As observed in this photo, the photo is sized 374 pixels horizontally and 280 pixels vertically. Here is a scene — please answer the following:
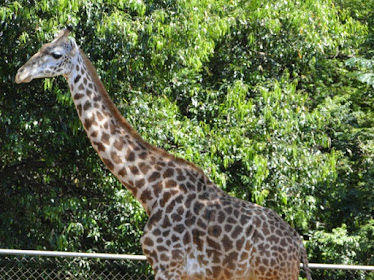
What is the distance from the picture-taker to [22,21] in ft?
27.0

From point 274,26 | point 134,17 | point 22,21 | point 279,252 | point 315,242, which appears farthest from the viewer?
point 315,242

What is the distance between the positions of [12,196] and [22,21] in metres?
2.37

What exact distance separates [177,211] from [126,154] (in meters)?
0.63

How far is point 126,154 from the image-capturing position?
5617mm

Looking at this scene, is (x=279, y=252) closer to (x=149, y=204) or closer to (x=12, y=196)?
(x=149, y=204)

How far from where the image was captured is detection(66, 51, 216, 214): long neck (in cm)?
552

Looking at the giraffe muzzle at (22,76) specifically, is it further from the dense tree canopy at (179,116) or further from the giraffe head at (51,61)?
the dense tree canopy at (179,116)

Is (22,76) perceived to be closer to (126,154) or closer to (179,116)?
(126,154)

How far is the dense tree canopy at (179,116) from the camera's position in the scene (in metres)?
8.52

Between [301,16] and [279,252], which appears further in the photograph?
[301,16]

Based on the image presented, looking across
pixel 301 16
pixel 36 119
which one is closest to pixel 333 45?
pixel 301 16

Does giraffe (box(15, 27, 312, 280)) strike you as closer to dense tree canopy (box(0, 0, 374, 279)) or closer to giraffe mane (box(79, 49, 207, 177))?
giraffe mane (box(79, 49, 207, 177))

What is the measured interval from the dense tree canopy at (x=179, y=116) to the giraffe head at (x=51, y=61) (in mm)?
2387

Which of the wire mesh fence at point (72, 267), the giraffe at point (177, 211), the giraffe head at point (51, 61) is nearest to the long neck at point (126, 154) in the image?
the giraffe at point (177, 211)
